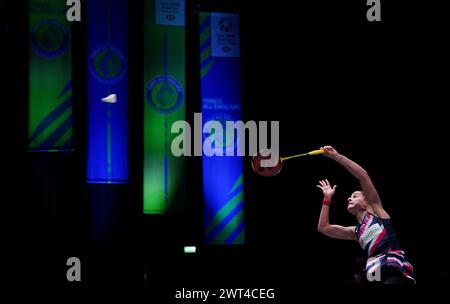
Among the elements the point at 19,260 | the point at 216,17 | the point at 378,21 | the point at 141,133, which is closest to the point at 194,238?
the point at 141,133

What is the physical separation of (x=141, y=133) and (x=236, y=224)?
1.36m

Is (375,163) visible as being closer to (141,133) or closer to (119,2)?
(141,133)

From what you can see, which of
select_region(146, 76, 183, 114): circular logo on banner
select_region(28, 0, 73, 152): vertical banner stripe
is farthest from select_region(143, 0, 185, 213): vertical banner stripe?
select_region(28, 0, 73, 152): vertical banner stripe

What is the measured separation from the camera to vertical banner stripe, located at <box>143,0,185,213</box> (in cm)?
704

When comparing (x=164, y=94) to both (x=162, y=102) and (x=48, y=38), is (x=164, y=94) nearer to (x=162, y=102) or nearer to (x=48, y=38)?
(x=162, y=102)

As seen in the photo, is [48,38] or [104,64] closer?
[48,38]

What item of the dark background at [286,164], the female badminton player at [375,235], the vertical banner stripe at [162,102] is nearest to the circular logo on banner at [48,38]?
the dark background at [286,164]

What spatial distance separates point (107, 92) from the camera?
695 centimetres

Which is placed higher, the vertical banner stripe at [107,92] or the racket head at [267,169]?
the vertical banner stripe at [107,92]

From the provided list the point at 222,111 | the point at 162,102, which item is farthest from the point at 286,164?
the point at 162,102

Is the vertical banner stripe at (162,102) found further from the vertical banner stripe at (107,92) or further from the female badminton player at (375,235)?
the female badminton player at (375,235)

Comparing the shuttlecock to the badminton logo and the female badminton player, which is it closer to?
the badminton logo

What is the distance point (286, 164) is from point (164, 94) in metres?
1.48

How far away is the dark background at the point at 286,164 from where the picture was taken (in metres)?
6.61
